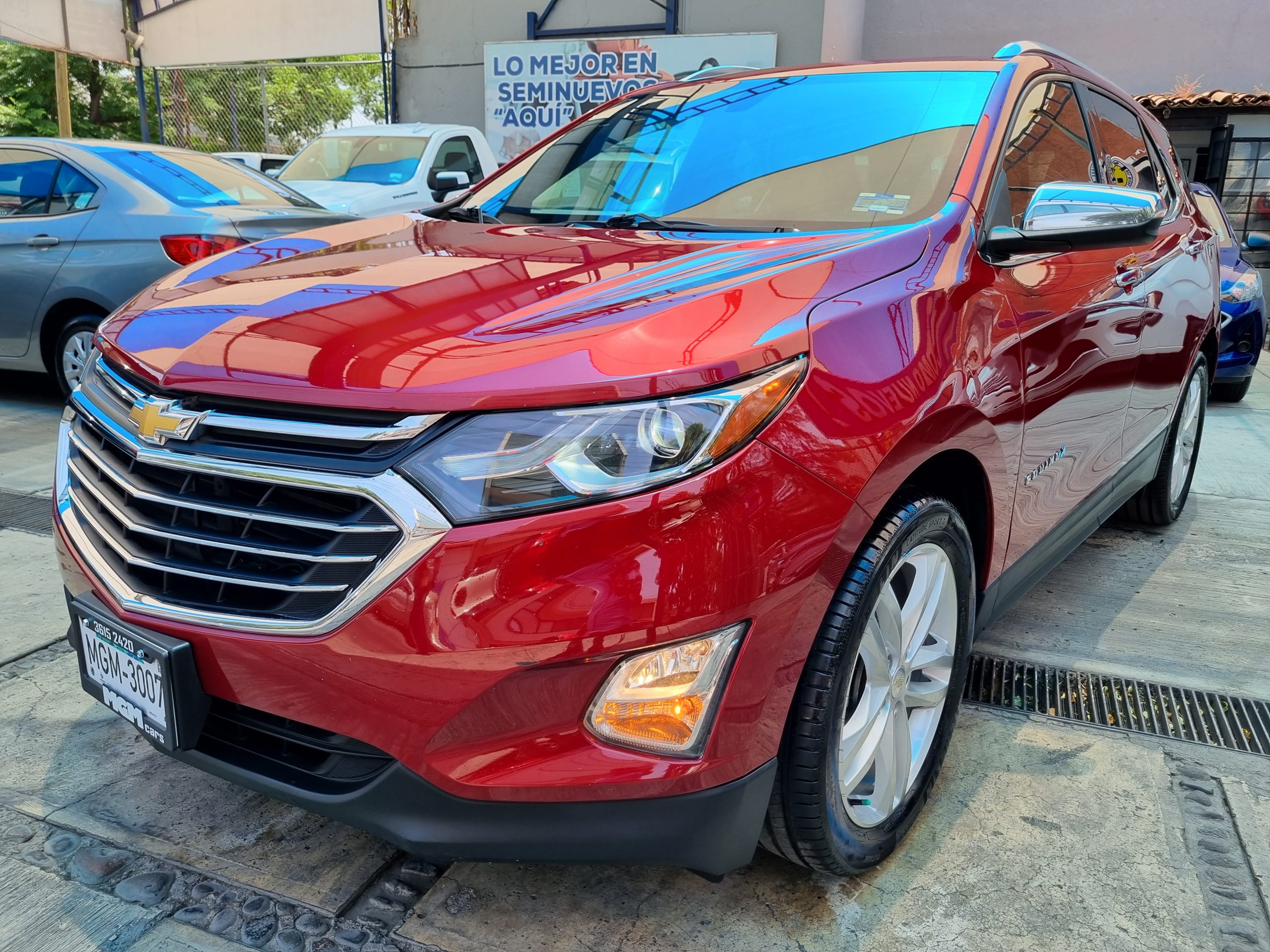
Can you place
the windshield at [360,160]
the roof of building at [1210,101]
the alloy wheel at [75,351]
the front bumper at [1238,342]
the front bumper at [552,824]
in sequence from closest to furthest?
the front bumper at [552,824] < the alloy wheel at [75,351] < the front bumper at [1238,342] < the windshield at [360,160] < the roof of building at [1210,101]

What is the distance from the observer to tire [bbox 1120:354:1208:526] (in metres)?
4.12

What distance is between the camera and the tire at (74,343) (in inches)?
221

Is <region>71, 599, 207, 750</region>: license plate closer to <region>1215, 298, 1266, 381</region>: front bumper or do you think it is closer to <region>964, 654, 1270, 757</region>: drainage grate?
<region>964, 654, 1270, 757</region>: drainage grate

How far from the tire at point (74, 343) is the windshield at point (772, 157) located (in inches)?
137

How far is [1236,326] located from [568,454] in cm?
735

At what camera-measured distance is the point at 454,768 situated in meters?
1.59

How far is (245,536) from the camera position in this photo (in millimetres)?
1681

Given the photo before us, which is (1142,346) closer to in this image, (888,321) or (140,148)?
(888,321)

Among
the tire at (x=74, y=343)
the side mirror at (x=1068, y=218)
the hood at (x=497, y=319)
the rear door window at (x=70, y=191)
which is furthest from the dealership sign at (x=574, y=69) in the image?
the hood at (x=497, y=319)

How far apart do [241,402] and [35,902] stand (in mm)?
1104

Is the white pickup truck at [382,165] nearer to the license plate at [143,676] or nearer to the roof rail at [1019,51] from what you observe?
the roof rail at [1019,51]

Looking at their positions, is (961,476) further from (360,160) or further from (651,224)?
(360,160)

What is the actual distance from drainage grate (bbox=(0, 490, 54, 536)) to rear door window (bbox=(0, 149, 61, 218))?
2095 millimetres

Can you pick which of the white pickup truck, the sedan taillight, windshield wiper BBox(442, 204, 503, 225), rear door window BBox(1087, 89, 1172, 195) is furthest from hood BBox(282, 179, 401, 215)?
rear door window BBox(1087, 89, 1172, 195)
